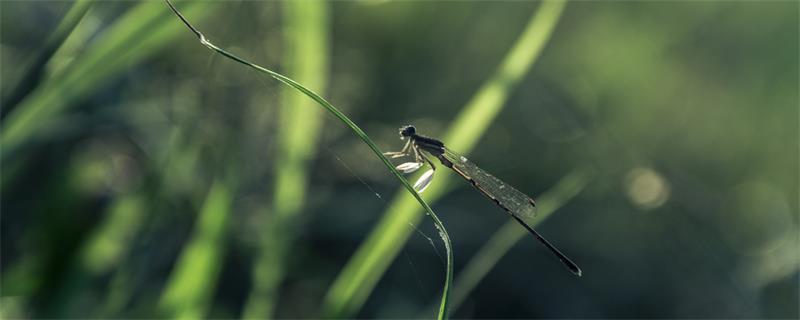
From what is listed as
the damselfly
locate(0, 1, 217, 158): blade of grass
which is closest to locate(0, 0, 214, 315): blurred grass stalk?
locate(0, 1, 217, 158): blade of grass

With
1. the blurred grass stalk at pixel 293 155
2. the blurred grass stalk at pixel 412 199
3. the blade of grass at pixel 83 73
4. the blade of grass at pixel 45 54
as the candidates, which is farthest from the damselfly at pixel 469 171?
the blade of grass at pixel 45 54

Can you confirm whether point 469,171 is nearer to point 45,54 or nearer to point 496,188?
point 496,188

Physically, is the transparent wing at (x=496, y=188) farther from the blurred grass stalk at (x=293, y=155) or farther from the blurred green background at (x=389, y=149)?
the blurred grass stalk at (x=293, y=155)

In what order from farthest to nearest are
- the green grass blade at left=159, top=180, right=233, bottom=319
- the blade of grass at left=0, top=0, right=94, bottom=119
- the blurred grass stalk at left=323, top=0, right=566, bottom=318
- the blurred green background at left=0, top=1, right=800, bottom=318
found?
the blurred green background at left=0, top=1, right=800, bottom=318, the green grass blade at left=159, top=180, right=233, bottom=319, the blurred grass stalk at left=323, top=0, right=566, bottom=318, the blade of grass at left=0, top=0, right=94, bottom=119

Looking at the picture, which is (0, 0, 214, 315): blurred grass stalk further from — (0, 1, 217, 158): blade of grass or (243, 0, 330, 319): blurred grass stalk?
(243, 0, 330, 319): blurred grass stalk

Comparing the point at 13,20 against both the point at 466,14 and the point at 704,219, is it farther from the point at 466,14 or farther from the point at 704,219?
the point at 704,219

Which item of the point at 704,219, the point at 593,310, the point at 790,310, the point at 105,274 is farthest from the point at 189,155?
the point at 790,310

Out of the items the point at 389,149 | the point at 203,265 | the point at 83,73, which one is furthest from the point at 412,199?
the point at 389,149
